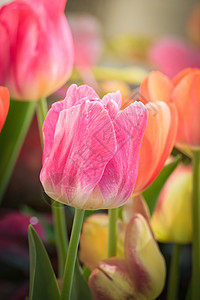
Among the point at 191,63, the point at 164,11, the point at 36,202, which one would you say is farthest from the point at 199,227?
the point at 164,11

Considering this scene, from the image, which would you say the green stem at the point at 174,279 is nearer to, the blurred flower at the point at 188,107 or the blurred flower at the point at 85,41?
the blurred flower at the point at 188,107

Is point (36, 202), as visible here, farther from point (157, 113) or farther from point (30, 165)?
A: point (157, 113)

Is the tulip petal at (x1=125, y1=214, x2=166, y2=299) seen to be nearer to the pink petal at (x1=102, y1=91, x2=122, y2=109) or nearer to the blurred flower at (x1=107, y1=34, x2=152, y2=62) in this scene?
the pink petal at (x1=102, y1=91, x2=122, y2=109)

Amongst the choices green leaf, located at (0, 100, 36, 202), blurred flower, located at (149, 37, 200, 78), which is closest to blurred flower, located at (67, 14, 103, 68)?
blurred flower, located at (149, 37, 200, 78)

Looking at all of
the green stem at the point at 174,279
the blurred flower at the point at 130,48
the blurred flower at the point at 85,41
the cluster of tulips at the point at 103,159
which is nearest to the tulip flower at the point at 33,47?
the cluster of tulips at the point at 103,159

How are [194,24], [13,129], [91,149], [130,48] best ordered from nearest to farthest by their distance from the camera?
[91,149] → [13,129] → [130,48] → [194,24]

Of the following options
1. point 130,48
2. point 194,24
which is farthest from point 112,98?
point 194,24

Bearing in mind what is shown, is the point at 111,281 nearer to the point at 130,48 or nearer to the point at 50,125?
the point at 50,125
